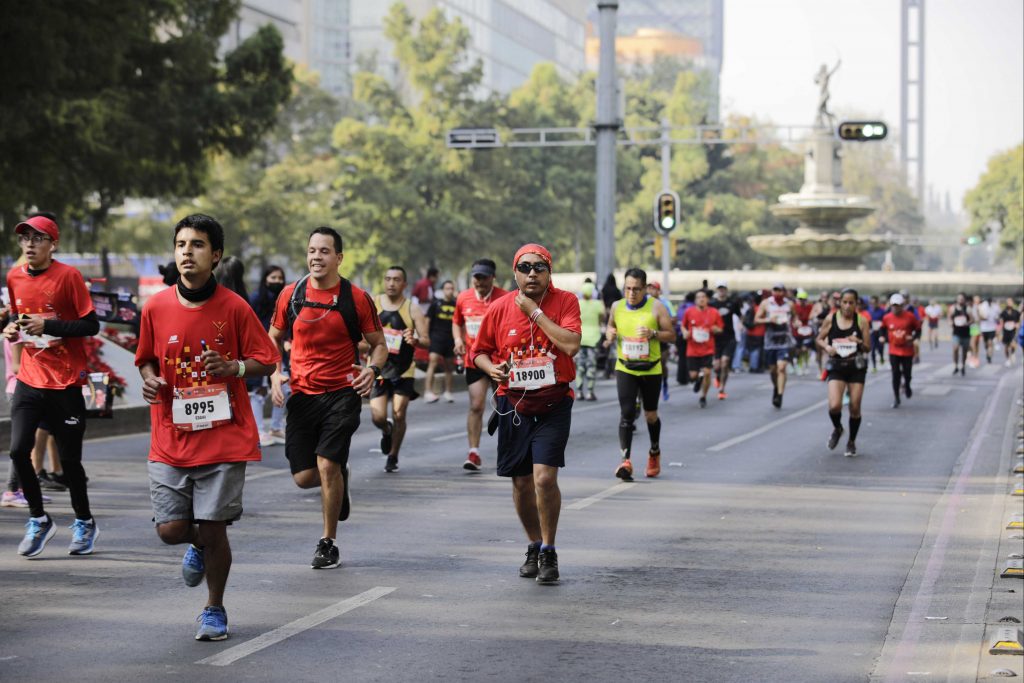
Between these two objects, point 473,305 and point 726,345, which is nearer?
point 473,305

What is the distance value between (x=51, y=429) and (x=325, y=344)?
170 cm

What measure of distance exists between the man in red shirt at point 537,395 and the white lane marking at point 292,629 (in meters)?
0.91

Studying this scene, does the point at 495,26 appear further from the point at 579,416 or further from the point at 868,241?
the point at 579,416

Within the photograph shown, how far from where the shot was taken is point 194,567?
7.31 metres

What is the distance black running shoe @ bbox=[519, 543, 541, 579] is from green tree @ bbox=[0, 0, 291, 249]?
57.5ft

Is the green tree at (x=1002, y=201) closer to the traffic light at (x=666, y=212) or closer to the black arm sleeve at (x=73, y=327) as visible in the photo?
the traffic light at (x=666, y=212)

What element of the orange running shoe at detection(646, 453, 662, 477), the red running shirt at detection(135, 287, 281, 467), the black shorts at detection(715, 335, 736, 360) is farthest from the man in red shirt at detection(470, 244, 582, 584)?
the black shorts at detection(715, 335, 736, 360)

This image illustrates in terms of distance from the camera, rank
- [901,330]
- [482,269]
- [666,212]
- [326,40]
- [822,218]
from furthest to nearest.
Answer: [326,40] < [822,218] < [666,212] < [901,330] < [482,269]

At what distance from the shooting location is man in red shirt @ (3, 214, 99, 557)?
9.37 meters

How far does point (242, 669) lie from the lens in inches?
263

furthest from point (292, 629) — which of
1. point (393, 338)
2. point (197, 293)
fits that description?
point (393, 338)

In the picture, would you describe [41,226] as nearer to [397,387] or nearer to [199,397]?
[199,397]

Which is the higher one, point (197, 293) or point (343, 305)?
point (197, 293)

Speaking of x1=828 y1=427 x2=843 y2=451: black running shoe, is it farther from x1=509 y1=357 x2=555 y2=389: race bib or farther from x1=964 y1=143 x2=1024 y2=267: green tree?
x1=964 y1=143 x2=1024 y2=267: green tree
